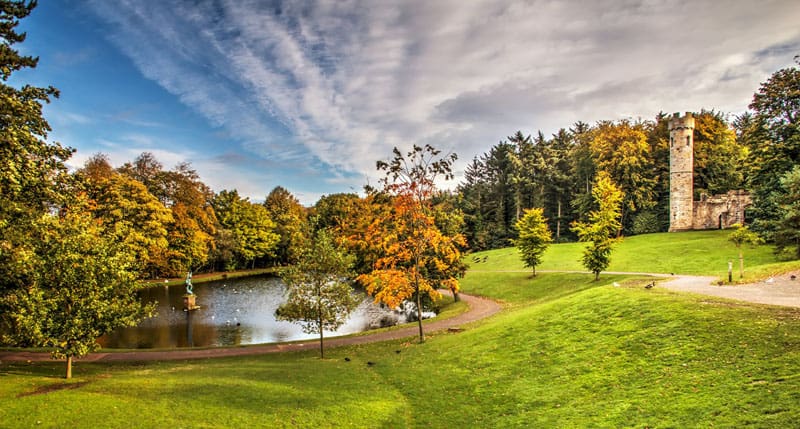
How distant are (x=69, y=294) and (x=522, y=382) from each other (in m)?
16.1

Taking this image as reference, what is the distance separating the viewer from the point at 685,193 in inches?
2019

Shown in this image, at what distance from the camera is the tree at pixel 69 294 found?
1380cm

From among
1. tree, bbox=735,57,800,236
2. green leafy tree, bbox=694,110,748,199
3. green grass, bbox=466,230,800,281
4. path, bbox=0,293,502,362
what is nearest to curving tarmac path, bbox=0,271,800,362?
path, bbox=0,293,502,362

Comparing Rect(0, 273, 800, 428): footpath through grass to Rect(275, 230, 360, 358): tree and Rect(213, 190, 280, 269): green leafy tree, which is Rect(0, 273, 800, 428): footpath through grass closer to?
Rect(275, 230, 360, 358): tree

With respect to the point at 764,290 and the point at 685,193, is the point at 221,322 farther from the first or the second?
the point at 685,193

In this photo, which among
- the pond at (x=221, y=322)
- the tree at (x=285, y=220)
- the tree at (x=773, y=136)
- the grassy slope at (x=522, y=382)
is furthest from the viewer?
the tree at (x=285, y=220)

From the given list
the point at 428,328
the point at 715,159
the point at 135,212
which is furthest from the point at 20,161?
the point at 715,159

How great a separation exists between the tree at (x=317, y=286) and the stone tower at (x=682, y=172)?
5015 centimetres

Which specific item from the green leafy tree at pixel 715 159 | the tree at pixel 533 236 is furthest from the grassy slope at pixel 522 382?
the green leafy tree at pixel 715 159

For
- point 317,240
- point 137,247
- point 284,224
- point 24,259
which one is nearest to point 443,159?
point 317,240

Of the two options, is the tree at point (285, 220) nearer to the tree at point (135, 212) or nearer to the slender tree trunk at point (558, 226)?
the tree at point (135, 212)

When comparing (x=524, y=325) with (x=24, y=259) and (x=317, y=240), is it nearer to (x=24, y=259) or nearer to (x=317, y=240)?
(x=317, y=240)

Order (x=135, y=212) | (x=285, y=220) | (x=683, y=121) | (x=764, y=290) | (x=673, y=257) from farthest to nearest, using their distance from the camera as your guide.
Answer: (x=285, y=220), (x=683, y=121), (x=135, y=212), (x=673, y=257), (x=764, y=290)

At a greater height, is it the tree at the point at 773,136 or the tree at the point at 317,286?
the tree at the point at 773,136
